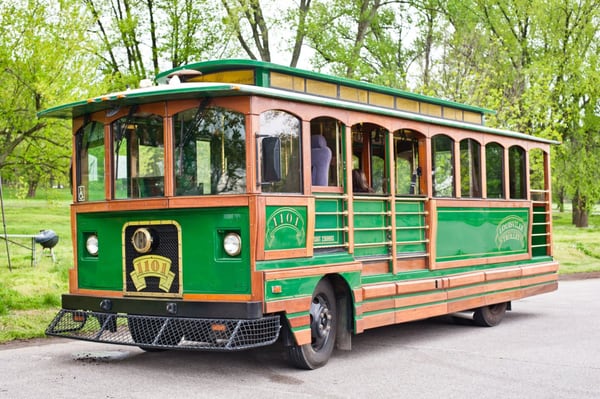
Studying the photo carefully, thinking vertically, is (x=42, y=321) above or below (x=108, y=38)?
below

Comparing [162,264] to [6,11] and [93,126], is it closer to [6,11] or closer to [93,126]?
[93,126]

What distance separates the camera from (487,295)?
37.7ft

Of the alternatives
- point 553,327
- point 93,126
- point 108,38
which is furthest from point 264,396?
point 108,38

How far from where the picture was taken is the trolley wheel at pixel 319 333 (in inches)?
315

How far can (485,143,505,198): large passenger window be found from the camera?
11938 mm

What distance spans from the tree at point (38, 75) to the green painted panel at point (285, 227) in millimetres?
9687

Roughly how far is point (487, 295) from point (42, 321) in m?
6.16

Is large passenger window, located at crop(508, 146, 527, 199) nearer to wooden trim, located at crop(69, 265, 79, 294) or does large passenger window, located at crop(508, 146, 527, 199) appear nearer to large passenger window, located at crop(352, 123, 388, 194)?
large passenger window, located at crop(352, 123, 388, 194)

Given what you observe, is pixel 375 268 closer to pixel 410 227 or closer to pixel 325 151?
pixel 410 227

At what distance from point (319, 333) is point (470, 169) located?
430 centimetres

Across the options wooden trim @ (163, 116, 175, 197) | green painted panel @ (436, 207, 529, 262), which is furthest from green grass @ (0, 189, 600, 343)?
green painted panel @ (436, 207, 529, 262)

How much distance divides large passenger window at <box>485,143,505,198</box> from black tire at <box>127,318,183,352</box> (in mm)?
6025

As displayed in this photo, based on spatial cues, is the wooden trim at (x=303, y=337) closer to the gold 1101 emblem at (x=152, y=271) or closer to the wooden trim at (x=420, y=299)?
the gold 1101 emblem at (x=152, y=271)

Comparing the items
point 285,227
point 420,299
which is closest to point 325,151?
point 285,227
